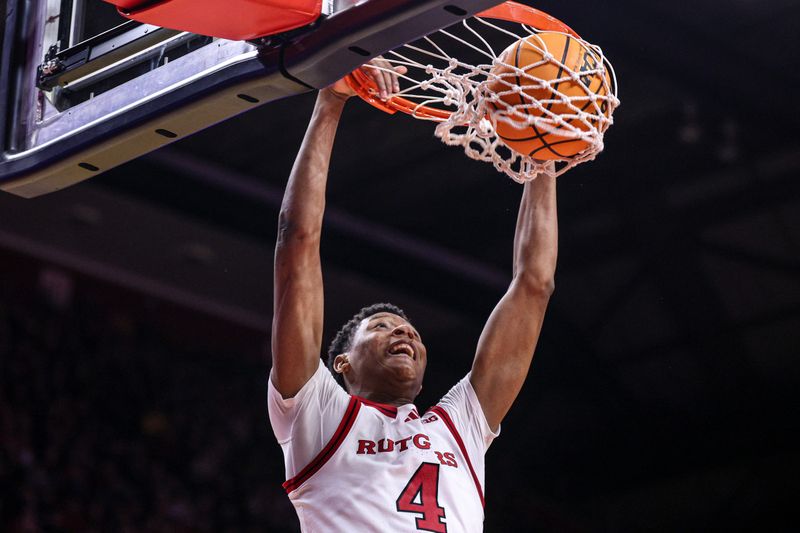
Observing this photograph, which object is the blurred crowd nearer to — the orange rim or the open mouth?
the open mouth

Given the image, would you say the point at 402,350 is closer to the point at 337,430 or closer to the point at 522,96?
the point at 337,430

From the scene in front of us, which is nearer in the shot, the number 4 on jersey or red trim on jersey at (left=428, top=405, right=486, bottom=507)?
the number 4 on jersey

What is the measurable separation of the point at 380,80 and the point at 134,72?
657 mm

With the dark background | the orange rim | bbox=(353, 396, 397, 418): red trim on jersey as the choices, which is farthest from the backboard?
the dark background

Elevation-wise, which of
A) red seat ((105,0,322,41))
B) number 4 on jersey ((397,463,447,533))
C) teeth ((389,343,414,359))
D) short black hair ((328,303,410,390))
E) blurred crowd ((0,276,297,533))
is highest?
red seat ((105,0,322,41))

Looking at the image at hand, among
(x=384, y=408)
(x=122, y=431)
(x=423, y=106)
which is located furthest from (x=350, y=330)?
(x=122, y=431)

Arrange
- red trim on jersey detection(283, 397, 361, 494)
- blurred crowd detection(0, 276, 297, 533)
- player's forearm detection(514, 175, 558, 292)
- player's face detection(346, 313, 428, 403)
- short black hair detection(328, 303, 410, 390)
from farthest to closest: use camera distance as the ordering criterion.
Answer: blurred crowd detection(0, 276, 297, 533)
short black hair detection(328, 303, 410, 390)
player's forearm detection(514, 175, 558, 292)
player's face detection(346, 313, 428, 403)
red trim on jersey detection(283, 397, 361, 494)

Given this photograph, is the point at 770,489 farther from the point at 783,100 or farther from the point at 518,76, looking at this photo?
the point at 518,76

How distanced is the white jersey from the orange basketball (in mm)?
860

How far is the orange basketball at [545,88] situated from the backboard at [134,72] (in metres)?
0.60

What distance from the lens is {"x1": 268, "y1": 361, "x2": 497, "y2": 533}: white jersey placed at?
3.08 metres

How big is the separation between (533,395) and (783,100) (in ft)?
17.5

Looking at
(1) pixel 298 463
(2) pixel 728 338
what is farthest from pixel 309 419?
(2) pixel 728 338

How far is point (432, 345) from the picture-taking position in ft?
38.9
